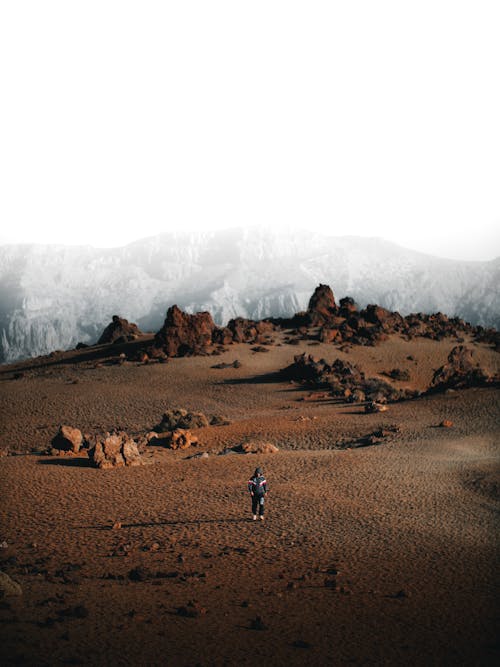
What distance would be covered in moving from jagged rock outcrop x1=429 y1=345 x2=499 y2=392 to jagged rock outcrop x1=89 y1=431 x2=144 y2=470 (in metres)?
22.4

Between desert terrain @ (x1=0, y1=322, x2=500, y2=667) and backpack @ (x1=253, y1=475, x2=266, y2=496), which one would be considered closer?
desert terrain @ (x1=0, y1=322, x2=500, y2=667)

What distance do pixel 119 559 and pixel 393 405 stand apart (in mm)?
23648

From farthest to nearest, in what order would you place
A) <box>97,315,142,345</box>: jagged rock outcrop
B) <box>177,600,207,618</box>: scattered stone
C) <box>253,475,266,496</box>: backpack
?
<box>97,315,142,345</box>: jagged rock outcrop
<box>253,475,266,496</box>: backpack
<box>177,600,207,618</box>: scattered stone

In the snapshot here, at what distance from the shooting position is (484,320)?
534 ft

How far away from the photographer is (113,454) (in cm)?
1997

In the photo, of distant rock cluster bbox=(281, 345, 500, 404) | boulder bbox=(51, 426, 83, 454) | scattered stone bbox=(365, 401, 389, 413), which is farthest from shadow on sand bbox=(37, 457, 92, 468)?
distant rock cluster bbox=(281, 345, 500, 404)

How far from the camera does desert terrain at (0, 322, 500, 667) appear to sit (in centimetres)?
788

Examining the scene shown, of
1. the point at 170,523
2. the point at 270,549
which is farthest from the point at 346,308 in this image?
the point at 270,549

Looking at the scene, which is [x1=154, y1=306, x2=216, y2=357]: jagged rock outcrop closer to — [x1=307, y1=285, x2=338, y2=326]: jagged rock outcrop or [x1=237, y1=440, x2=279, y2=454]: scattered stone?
[x1=307, y1=285, x2=338, y2=326]: jagged rock outcrop

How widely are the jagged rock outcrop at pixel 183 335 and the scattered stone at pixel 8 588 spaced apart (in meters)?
40.8

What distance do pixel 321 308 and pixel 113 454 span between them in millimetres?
47888

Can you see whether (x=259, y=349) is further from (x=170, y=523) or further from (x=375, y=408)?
(x=170, y=523)

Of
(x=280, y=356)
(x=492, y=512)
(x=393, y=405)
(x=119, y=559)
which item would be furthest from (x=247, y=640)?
(x=280, y=356)

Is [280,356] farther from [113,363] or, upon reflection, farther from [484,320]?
[484,320]
